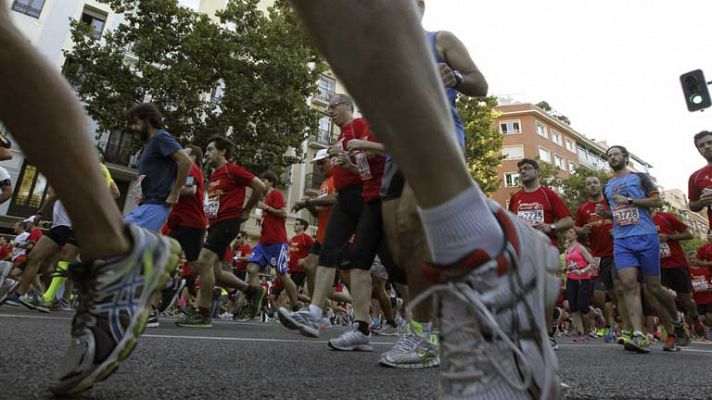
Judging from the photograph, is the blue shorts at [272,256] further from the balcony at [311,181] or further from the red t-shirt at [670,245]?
the balcony at [311,181]

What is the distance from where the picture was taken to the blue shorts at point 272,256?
22.1 feet

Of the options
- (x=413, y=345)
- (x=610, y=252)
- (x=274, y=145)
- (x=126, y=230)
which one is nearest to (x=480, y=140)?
(x=274, y=145)

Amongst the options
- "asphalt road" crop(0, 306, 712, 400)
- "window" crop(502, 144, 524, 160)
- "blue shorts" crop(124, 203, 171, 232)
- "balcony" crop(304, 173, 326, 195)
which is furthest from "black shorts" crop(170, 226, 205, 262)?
"window" crop(502, 144, 524, 160)

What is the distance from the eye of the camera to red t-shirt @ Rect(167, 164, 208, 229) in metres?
4.95

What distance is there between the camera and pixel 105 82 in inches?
581

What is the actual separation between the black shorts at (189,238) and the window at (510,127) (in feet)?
135

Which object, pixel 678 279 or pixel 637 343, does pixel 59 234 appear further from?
pixel 678 279

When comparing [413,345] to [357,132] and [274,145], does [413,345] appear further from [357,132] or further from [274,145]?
[274,145]

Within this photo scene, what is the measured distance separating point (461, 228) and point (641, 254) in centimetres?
467

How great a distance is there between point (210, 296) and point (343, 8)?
4399 mm

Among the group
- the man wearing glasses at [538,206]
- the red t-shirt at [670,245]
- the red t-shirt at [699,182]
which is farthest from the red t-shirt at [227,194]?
the red t-shirt at [670,245]

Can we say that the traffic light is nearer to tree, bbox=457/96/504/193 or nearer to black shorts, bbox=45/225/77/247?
tree, bbox=457/96/504/193

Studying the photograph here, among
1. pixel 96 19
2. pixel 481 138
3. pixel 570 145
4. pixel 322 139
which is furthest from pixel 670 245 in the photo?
pixel 570 145

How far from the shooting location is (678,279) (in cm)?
599
